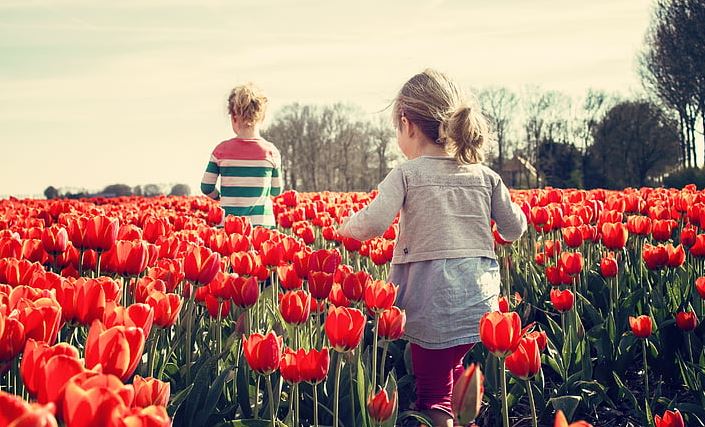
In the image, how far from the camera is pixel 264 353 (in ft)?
7.37

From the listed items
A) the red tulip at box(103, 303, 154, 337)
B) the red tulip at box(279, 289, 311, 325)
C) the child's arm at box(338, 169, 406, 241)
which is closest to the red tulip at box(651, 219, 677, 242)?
the child's arm at box(338, 169, 406, 241)

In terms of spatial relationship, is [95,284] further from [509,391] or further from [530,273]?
[530,273]

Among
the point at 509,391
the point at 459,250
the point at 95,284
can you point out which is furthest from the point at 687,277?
the point at 95,284

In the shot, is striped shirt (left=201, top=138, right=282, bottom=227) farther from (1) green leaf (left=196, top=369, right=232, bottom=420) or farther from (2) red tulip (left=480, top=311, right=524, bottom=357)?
(2) red tulip (left=480, top=311, right=524, bottom=357)

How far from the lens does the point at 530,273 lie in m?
5.73

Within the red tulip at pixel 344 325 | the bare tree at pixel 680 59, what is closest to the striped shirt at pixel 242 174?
the red tulip at pixel 344 325

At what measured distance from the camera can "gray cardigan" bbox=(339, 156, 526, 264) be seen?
3.66 meters

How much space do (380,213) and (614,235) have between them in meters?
1.89

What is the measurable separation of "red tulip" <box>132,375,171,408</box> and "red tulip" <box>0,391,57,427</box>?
548 millimetres

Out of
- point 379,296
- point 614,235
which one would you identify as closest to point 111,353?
point 379,296

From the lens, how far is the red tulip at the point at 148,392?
5.44ft

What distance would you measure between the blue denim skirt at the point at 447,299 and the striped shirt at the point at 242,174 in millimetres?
3100

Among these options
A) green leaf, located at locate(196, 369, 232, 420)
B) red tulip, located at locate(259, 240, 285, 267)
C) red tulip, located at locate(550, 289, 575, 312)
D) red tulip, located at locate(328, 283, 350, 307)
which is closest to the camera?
green leaf, located at locate(196, 369, 232, 420)

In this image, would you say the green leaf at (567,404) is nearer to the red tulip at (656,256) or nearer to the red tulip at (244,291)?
the red tulip at (656,256)
